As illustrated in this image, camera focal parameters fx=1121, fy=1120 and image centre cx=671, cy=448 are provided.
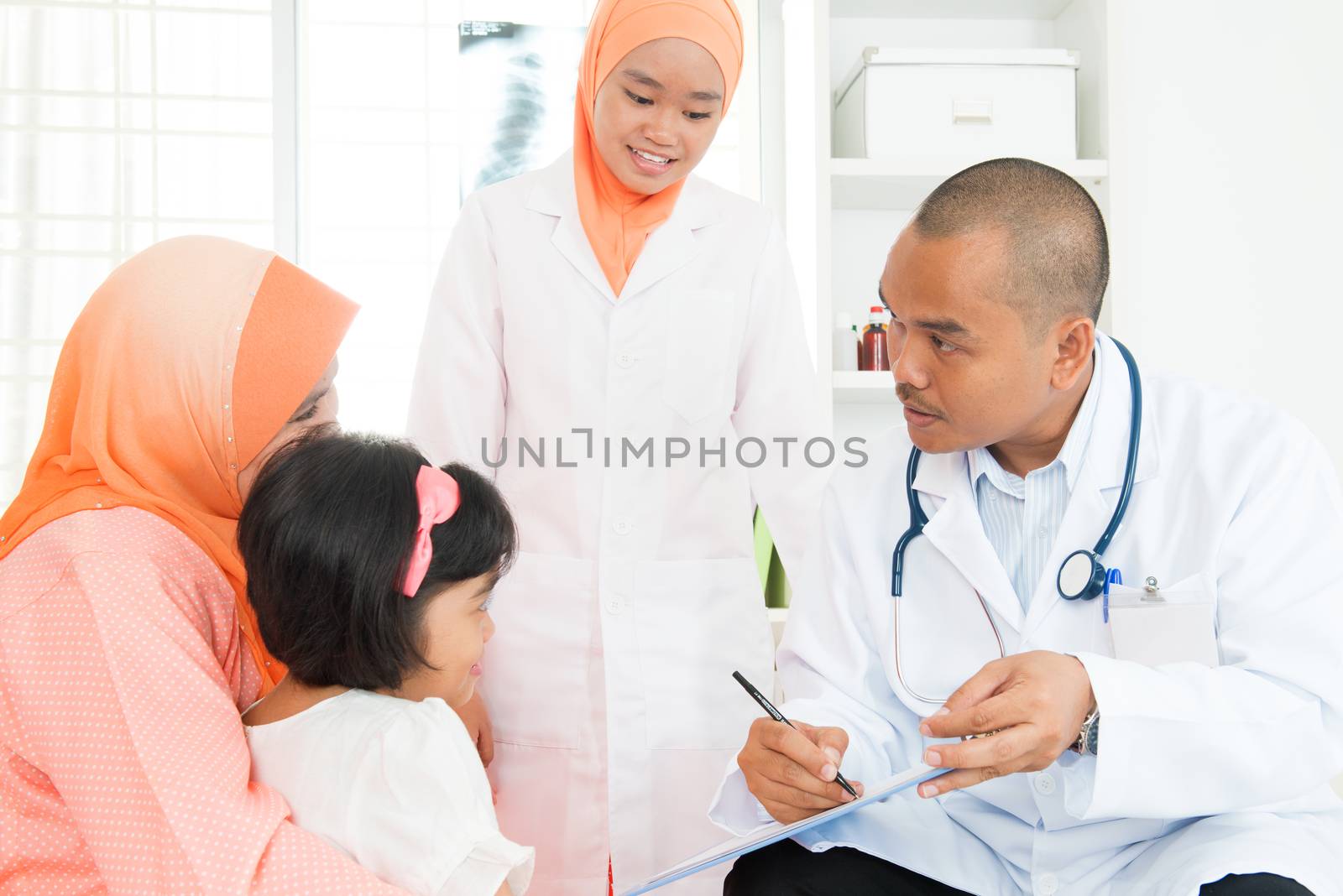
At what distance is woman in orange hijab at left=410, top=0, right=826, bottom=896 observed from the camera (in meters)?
1.66

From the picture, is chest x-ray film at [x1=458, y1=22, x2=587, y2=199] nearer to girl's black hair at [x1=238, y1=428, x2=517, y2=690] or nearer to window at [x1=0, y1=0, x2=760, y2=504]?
window at [x1=0, y1=0, x2=760, y2=504]

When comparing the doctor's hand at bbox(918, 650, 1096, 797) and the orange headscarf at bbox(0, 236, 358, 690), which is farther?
the orange headscarf at bbox(0, 236, 358, 690)

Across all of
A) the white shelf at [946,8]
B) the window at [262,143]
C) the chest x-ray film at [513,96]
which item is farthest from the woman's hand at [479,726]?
the white shelf at [946,8]

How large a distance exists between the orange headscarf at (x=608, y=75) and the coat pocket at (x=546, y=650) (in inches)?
17.9

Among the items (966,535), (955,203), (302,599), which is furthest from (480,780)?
(955,203)

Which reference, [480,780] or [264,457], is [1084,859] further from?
[264,457]

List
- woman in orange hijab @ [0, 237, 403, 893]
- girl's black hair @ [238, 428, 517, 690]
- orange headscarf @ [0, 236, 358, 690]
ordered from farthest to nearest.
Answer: orange headscarf @ [0, 236, 358, 690] < girl's black hair @ [238, 428, 517, 690] < woman in orange hijab @ [0, 237, 403, 893]

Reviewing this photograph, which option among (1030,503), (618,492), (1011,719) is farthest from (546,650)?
(1011,719)

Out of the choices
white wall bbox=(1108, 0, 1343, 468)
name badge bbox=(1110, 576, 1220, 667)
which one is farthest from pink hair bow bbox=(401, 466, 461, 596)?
white wall bbox=(1108, 0, 1343, 468)

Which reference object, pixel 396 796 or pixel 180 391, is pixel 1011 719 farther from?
pixel 180 391

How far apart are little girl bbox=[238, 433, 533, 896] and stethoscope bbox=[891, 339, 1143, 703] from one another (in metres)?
0.46

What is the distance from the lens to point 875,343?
7.02ft

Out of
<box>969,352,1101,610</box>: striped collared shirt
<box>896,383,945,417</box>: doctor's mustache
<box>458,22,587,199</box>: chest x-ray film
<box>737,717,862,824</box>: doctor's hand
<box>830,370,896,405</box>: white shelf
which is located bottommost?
<box>737,717,862,824</box>: doctor's hand

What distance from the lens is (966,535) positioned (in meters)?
1.27
